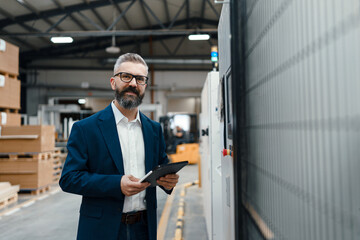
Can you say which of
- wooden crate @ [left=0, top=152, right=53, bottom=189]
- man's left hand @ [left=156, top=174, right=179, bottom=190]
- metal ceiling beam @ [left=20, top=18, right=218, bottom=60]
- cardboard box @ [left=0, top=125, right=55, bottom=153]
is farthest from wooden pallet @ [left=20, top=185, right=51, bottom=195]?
metal ceiling beam @ [left=20, top=18, right=218, bottom=60]

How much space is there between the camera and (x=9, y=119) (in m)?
6.78

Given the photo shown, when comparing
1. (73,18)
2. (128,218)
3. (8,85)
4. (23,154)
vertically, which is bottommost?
(128,218)

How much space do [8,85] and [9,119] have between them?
81 cm

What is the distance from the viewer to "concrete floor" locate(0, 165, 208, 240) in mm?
4320

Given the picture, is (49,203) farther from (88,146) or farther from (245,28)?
(245,28)

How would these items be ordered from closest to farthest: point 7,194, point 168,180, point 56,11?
point 168,180
point 7,194
point 56,11

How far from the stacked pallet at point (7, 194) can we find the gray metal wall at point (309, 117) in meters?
6.16

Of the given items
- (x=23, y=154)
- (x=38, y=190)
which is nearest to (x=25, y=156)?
(x=23, y=154)

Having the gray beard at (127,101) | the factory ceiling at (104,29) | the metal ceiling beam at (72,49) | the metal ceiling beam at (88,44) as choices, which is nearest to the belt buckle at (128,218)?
the gray beard at (127,101)

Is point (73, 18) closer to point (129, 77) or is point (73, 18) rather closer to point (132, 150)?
point (129, 77)

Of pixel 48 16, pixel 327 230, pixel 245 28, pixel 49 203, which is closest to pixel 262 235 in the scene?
pixel 327 230

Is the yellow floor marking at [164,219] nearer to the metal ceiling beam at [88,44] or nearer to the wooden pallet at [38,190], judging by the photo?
the wooden pallet at [38,190]

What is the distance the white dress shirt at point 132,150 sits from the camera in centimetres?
189

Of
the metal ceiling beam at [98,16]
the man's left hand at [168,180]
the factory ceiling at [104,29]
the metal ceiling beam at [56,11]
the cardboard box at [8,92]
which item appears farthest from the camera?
the metal ceiling beam at [98,16]
